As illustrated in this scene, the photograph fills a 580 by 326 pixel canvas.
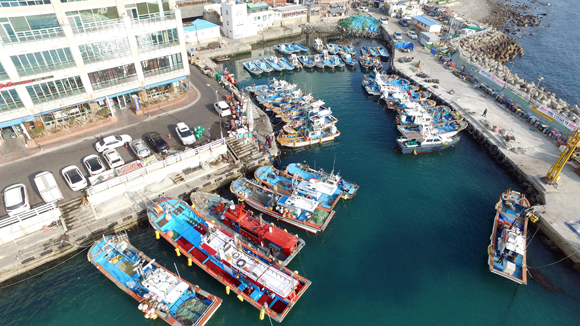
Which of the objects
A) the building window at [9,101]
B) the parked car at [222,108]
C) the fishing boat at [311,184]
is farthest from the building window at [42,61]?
the fishing boat at [311,184]

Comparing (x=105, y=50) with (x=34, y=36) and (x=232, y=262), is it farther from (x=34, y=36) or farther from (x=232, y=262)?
(x=232, y=262)

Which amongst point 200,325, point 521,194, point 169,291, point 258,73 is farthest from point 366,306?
point 258,73

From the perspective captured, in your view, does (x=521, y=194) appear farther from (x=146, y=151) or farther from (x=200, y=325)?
(x=146, y=151)

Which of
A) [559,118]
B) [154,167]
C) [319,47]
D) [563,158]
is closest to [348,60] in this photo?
[319,47]

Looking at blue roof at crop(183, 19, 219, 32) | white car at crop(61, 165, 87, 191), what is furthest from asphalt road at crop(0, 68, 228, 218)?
blue roof at crop(183, 19, 219, 32)

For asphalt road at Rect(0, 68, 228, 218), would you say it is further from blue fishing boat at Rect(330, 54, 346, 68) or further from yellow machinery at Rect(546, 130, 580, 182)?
yellow machinery at Rect(546, 130, 580, 182)

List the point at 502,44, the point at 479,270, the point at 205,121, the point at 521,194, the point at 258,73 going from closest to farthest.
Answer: the point at 479,270
the point at 521,194
the point at 205,121
the point at 258,73
the point at 502,44

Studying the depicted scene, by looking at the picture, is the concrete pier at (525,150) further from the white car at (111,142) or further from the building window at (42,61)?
the building window at (42,61)
